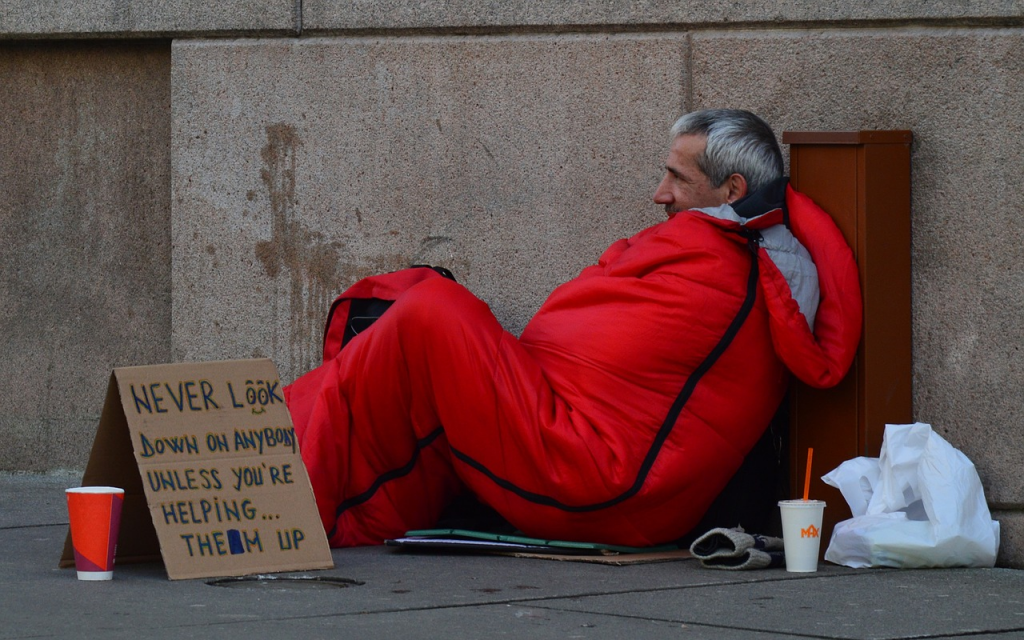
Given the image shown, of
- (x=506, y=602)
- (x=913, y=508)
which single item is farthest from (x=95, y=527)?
(x=913, y=508)

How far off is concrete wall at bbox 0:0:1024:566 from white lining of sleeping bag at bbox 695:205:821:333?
401 mm

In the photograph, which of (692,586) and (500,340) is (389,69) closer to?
(500,340)

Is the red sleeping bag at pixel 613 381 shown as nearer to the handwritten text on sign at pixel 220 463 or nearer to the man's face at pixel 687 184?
the man's face at pixel 687 184

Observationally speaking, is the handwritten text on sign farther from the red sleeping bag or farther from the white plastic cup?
the white plastic cup

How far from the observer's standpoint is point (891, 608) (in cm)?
347

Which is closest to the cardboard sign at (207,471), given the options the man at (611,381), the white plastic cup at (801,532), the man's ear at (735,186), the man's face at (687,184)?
the man at (611,381)

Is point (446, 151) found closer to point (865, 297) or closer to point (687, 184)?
point (687, 184)

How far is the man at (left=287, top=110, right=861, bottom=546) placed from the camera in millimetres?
4156

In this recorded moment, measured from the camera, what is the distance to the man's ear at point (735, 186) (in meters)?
4.47

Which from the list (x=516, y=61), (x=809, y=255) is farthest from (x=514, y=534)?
(x=516, y=61)

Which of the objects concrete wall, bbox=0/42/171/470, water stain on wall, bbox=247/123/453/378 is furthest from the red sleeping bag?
concrete wall, bbox=0/42/171/470

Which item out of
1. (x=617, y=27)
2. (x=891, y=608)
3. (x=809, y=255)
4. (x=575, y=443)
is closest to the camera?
(x=891, y=608)

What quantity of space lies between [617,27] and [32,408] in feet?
8.51

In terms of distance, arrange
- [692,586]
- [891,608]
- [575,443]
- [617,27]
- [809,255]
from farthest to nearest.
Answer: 1. [617,27]
2. [809,255]
3. [575,443]
4. [692,586]
5. [891,608]
